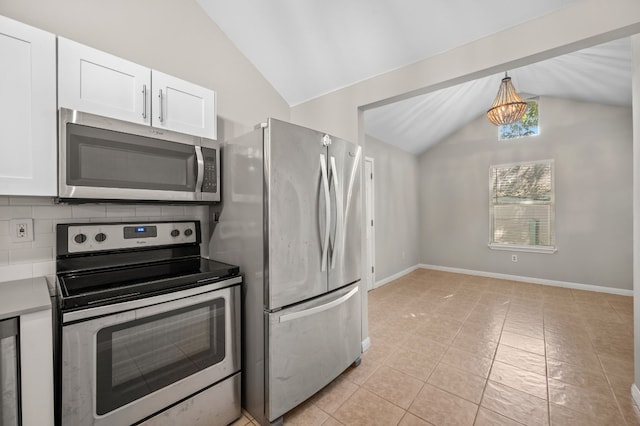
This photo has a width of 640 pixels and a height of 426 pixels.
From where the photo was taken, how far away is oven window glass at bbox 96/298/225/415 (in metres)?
1.20

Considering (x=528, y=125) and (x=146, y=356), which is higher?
(x=528, y=125)

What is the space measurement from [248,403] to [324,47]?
103 inches

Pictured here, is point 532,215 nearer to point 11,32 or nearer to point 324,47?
point 324,47

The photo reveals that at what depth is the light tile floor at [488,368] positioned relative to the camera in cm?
171

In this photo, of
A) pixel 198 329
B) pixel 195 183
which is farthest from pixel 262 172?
pixel 198 329

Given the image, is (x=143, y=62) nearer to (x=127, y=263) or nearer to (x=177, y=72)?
(x=177, y=72)

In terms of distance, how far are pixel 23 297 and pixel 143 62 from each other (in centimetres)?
157

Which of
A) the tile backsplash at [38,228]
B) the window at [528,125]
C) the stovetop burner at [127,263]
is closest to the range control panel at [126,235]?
the stovetop burner at [127,263]

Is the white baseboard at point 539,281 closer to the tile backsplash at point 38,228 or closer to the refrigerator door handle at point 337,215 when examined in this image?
the refrigerator door handle at point 337,215

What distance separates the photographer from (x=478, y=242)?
5.23m

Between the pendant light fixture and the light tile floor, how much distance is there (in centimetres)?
244

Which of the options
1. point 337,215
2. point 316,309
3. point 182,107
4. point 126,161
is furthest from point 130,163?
point 316,309

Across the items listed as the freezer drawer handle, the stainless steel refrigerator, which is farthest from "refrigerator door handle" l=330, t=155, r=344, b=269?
the freezer drawer handle

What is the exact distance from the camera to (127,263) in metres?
1.71
